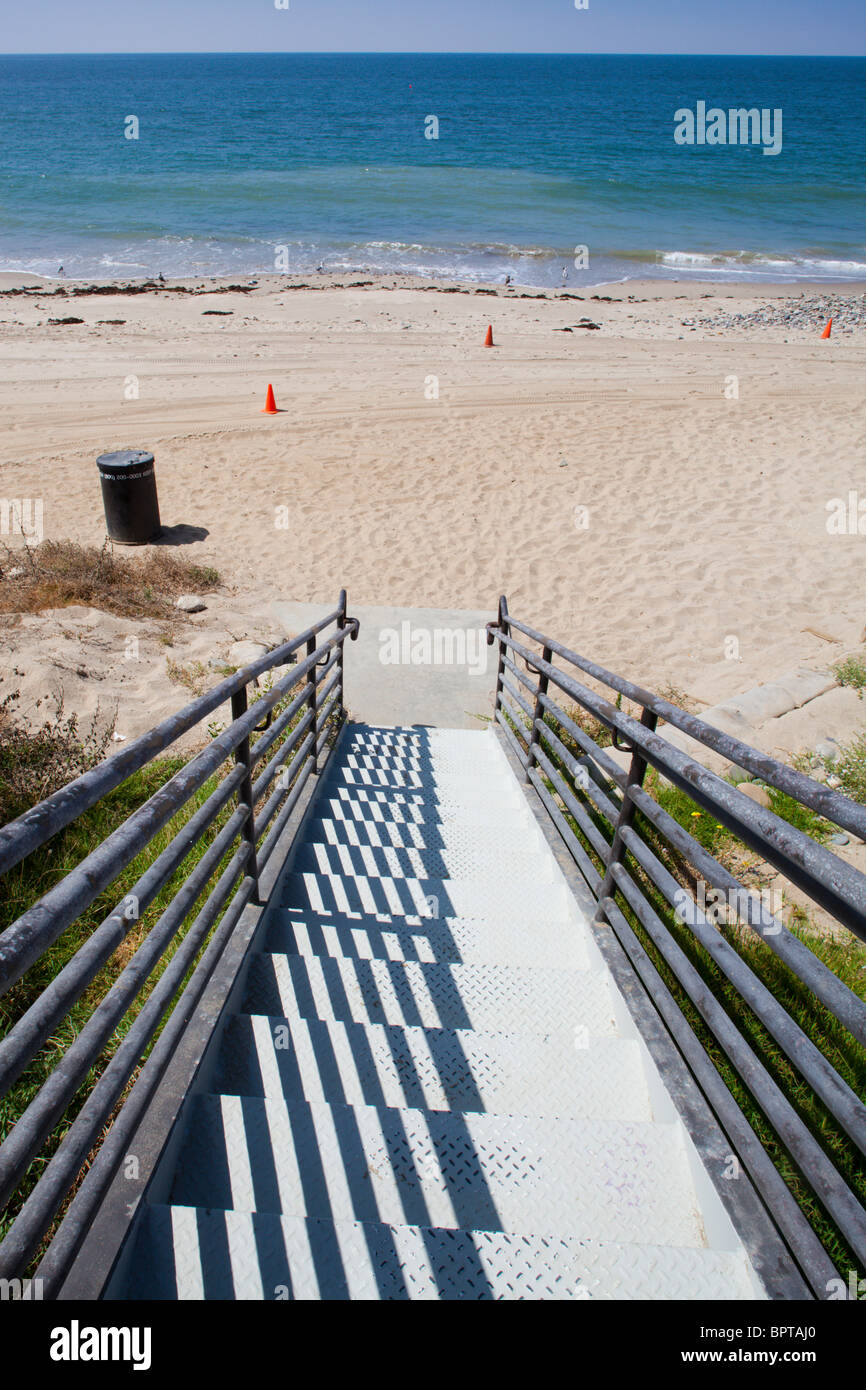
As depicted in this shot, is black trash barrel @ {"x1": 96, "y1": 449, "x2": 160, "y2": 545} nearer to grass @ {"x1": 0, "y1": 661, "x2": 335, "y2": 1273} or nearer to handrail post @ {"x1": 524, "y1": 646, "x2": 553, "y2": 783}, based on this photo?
grass @ {"x1": 0, "y1": 661, "x2": 335, "y2": 1273}

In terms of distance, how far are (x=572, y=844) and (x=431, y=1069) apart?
1323mm

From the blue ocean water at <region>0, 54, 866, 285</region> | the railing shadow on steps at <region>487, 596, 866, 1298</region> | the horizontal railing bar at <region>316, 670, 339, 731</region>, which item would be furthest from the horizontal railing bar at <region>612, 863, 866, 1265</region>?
the blue ocean water at <region>0, 54, 866, 285</region>

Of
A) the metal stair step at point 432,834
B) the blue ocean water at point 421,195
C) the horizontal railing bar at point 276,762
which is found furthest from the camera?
the blue ocean water at point 421,195

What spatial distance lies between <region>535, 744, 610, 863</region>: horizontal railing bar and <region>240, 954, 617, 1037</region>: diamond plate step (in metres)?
0.45

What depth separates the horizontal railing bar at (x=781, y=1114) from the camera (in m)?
1.38

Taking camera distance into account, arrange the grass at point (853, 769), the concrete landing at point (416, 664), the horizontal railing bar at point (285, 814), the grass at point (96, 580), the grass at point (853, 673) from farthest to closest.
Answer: the grass at point (96, 580) < the concrete landing at point (416, 664) < the grass at point (853, 673) < the grass at point (853, 769) < the horizontal railing bar at point (285, 814)

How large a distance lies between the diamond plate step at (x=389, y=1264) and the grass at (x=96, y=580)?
7078 mm

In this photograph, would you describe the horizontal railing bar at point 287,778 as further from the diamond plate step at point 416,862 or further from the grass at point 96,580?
the grass at point 96,580

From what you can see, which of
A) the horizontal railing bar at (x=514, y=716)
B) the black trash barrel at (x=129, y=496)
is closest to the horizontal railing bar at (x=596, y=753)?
the horizontal railing bar at (x=514, y=716)

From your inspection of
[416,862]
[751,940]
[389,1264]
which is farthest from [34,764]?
[751,940]

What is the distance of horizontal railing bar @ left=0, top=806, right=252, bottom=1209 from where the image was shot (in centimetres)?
117

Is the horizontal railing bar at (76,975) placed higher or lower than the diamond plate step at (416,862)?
higher

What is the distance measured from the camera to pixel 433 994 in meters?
2.63

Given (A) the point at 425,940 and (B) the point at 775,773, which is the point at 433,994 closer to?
(A) the point at 425,940
